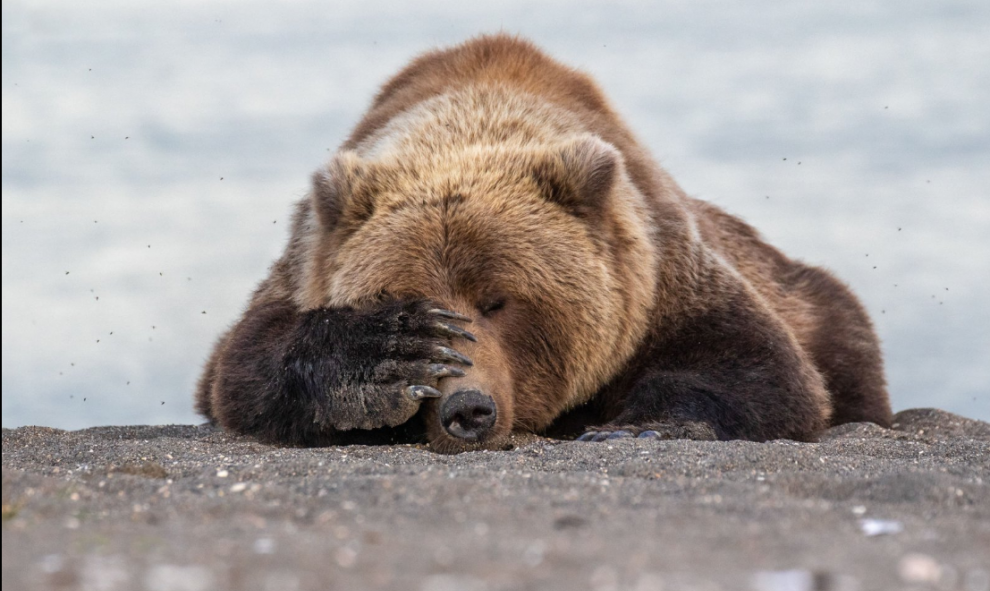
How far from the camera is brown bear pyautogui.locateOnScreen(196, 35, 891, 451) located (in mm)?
6012

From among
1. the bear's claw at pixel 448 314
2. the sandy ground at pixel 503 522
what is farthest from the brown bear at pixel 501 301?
the sandy ground at pixel 503 522

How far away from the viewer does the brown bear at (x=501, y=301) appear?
19.7ft

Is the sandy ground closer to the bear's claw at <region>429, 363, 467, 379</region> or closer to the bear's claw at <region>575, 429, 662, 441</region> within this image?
the bear's claw at <region>429, 363, 467, 379</region>

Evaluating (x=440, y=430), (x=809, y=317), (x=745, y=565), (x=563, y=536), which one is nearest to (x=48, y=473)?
(x=440, y=430)

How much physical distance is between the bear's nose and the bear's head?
17 cm

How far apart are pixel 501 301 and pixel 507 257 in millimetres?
249

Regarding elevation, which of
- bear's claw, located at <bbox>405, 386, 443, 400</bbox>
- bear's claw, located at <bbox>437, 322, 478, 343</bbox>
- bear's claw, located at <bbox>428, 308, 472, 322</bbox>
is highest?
bear's claw, located at <bbox>428, 308, 472, 322</bbox>

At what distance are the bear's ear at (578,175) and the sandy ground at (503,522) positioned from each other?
1.70 m

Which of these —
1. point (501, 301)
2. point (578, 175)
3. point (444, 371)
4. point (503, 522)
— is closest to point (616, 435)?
point (501, 301)

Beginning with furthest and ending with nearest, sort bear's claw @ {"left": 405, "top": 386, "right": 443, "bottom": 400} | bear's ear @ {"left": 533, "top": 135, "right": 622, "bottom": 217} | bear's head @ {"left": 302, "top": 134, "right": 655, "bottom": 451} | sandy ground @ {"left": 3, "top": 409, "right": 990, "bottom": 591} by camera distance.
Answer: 1. bear's ear @ {"left": 533, "top": 135, "right": 622, "bottom": 217}
2. bear's head @ {"left": 302, "top": 134, "right": 655, "bottom": 451}
3. bear's claw @ {"left": 405, "top": 386, "right": 443, "bottom": 400}
4. sandy ground @ {"left": 3, "top": 409, "right": 990, "bottom": 591}

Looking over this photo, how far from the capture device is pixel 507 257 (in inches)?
245

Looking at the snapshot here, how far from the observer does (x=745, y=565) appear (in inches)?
103

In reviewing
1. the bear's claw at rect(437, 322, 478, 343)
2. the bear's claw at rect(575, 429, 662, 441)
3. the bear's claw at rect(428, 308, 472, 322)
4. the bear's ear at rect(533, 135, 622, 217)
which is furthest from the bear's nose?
the bear's ear at rect(533, 135, 622, 217)

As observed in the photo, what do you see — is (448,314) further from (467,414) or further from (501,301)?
(467,414)
